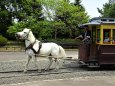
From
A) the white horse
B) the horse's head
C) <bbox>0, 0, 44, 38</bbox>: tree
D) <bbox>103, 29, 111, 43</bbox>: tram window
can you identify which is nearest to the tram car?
<bbox>103, 29, 111, 43</bbox>: tram window

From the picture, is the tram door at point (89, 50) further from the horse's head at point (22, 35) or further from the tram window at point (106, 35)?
the horse's head at point (22, 35)

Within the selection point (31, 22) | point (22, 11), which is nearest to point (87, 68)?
point (31, 22)

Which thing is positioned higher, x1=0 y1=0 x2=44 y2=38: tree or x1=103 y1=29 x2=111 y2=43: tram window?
x1=0 y1=0 x2=44 y2=38: tree

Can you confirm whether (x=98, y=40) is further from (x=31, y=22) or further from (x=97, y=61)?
(x=31, y=22)

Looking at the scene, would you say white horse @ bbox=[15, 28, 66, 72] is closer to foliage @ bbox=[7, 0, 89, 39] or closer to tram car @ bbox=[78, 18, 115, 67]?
tram car @ bbox=[78, 18, 115, 67]

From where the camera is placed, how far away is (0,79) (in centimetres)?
1392

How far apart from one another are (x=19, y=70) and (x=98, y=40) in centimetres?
399

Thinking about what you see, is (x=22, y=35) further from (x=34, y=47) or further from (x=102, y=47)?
(x=102, y=47)

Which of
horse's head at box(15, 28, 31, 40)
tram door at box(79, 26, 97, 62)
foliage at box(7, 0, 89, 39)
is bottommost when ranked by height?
tram door at box(79, 26, 97, 62)

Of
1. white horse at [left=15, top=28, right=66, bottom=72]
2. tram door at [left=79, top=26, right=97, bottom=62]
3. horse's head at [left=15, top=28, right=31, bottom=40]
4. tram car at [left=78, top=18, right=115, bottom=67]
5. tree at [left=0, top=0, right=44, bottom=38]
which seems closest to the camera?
horse's head at [left=15, top=28, right=31, bottom=40]

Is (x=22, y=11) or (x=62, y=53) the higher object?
(x=22, y=11)

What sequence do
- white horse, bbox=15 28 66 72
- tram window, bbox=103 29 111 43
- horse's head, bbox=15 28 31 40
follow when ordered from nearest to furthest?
horse's head, bbox=15 28 31 40
white horse, bbox=15 28 66 72
tram window, bbox=103 29 111 43

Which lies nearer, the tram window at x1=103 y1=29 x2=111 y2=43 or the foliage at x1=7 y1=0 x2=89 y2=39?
the tram window at x1=103 y1=29 x2=111 y2=43

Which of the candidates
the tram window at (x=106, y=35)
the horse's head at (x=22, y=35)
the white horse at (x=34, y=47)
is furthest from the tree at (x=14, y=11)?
the horse's head at (x=22, y=35)
